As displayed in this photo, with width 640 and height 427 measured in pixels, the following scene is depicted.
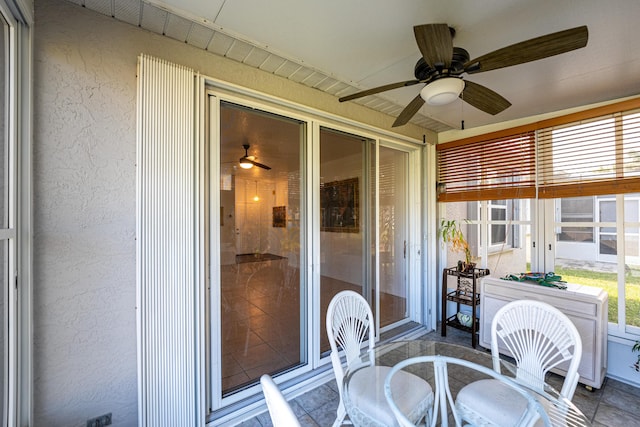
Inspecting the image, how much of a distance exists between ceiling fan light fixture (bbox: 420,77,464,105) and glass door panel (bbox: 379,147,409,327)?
162cm

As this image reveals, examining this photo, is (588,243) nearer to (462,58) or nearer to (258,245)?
(462,58)

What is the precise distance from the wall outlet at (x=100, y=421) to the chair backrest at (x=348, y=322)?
1.36m

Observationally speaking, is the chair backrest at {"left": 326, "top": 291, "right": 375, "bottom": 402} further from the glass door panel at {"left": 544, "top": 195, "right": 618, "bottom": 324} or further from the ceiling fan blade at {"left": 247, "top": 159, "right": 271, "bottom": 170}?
the glass door panel at {"left": 544, "top": 195, "right": 618, "bottom": 324}

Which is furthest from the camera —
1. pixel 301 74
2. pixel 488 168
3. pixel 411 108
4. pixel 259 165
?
pixel 488 168

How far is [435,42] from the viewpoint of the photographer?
1304 millimetres

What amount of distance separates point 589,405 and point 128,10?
14.0 ft

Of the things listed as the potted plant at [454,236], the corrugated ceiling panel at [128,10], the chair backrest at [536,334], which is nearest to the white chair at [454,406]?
the chair backrest at [536,334]

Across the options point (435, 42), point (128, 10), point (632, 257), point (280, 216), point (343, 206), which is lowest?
point (632, 257)

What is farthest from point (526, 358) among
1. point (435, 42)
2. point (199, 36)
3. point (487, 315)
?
point (199, 36)

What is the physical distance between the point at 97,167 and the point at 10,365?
3.32ft

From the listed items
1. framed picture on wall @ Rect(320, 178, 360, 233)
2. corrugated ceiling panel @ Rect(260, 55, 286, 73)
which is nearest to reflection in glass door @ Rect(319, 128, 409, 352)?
framed picture on wall @ Rect(320, 178, 360, 233)

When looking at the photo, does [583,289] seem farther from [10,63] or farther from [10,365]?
[10,63]

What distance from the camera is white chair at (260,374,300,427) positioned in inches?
29.6

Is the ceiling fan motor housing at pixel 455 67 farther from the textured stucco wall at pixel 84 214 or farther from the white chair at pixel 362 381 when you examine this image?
the textured stucco wall at pixel 84 214
